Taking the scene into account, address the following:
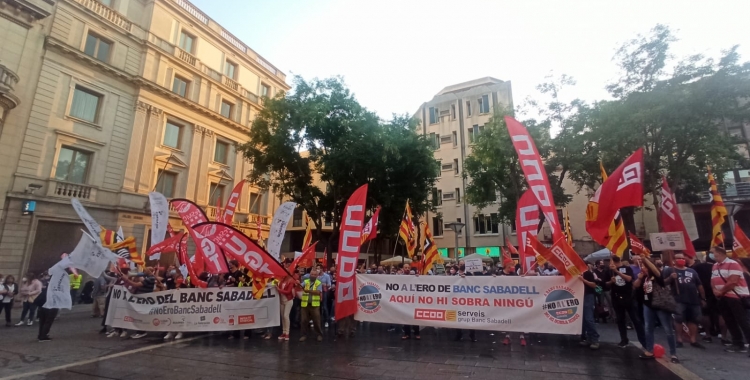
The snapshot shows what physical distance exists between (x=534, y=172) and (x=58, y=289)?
11372 mm

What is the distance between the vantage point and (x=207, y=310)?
9703 mm

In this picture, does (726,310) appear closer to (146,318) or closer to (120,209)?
(146,318)

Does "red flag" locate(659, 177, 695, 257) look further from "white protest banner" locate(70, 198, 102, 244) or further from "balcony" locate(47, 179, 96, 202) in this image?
"balcony" locate(47, 179, 96, 202)

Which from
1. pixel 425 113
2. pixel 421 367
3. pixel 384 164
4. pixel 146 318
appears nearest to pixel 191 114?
pixel 384 164

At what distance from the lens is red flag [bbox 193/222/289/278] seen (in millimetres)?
8516

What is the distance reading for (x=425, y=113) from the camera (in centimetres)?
4184

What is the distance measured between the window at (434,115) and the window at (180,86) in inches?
936

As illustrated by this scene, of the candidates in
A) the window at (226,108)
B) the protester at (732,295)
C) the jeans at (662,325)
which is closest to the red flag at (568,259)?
the jeans at (662,325)

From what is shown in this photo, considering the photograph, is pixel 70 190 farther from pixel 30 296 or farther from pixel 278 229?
pixel 278 229

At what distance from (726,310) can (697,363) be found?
6.69 feet

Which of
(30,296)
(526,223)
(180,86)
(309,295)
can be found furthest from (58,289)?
(180,86)

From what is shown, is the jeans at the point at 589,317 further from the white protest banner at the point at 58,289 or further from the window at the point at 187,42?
the window at the point at 187,42

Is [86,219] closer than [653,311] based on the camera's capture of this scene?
No

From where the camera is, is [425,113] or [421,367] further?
[425,113]
